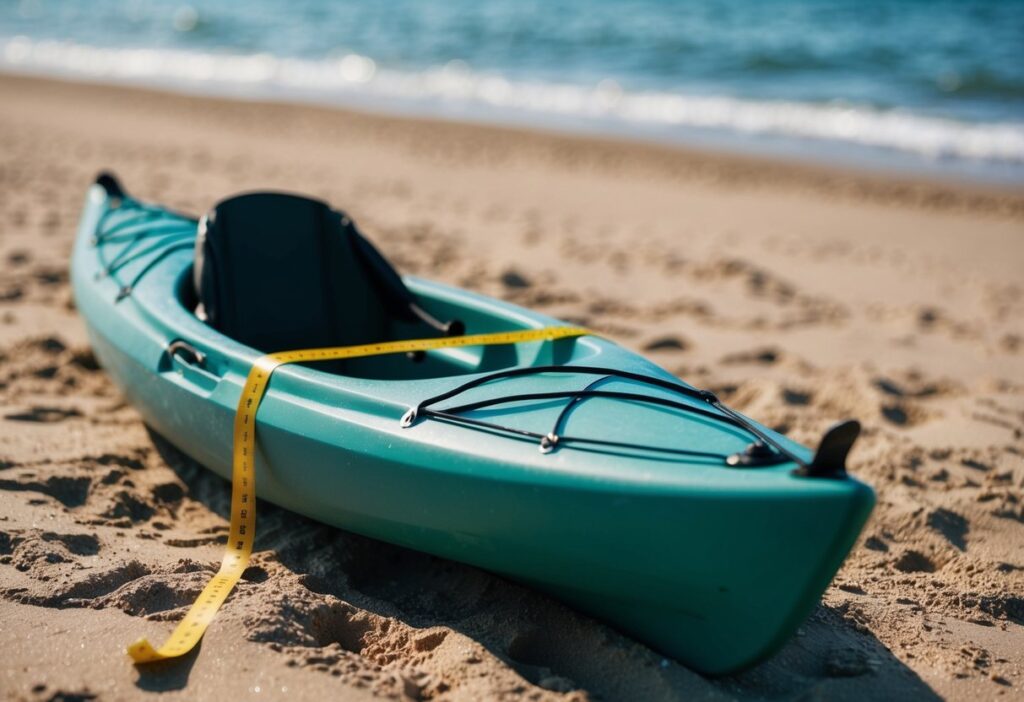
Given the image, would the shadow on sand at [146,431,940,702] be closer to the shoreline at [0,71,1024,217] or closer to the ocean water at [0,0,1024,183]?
the shoreline at [0,71,1024,217]

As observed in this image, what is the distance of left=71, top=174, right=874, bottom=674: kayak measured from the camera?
2438 mm

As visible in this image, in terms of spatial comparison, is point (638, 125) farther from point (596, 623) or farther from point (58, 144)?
point (596, 623)

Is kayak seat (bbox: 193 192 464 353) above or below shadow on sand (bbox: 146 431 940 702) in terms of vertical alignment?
above

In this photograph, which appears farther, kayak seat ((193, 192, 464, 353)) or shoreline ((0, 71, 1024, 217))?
shoreline ((0, 71, 1024, 217))

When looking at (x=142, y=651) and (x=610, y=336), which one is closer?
(x=142, y=651)

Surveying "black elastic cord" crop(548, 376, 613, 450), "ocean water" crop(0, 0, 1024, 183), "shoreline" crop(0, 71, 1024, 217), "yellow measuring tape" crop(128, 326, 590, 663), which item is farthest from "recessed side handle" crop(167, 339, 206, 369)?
"ocean water" crop(0, 0, 1024, 183)

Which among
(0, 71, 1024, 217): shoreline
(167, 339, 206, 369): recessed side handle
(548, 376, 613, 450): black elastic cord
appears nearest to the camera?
(548, 376, 613, 450): black elastic cord

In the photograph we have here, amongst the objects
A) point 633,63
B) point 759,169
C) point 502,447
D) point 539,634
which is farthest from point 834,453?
point 633,63

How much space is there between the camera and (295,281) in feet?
13.5

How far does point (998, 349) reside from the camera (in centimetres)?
526

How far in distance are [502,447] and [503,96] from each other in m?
11.0

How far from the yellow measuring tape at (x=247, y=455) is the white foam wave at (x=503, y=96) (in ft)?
25.5

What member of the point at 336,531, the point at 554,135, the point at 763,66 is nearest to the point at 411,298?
the point at 336,531

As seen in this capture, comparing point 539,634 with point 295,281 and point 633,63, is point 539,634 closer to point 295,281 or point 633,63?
point 295,281
